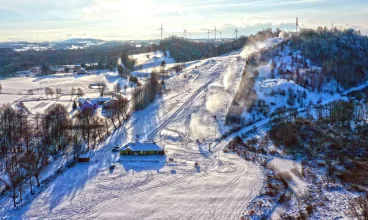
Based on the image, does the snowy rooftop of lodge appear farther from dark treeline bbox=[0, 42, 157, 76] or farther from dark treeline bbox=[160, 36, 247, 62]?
dark treeline bbox=[0, 42, 157, 76]

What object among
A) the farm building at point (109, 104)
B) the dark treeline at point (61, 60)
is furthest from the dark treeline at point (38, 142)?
the dark treeline at point (61, 60)

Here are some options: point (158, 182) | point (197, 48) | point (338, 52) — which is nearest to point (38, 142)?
point (158, 182)

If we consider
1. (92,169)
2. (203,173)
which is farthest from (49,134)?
(203,173)

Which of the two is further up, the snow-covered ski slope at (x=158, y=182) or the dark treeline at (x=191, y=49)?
the dark treeline at (x=191, y=49)

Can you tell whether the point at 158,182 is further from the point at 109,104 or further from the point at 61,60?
the point at 61,60

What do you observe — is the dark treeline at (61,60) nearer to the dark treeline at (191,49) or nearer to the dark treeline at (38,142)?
the dark treeline at (191,49)
